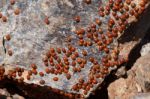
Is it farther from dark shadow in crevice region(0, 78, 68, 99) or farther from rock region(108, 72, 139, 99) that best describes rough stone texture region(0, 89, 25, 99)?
rock region(108, 72, 139, 99)

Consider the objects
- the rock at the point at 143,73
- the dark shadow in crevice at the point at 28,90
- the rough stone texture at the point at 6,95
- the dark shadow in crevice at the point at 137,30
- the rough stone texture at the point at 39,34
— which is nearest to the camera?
the rock at the point at 143,73

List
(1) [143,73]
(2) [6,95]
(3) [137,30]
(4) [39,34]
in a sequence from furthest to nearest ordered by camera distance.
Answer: (3) [137,30]
(2) [6,95]
(4) [39,34]
(1) [143,73]

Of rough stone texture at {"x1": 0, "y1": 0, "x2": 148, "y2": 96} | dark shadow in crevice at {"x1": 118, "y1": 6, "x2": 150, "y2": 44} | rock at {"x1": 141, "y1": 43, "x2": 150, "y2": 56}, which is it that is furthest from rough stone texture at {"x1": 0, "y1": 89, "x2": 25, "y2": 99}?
rock at {"x1": 141, "y1": 43, "x2": 150, "y2": 56}

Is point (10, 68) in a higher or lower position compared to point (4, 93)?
higher

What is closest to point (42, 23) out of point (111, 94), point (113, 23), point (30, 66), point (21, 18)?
point (21, 18)

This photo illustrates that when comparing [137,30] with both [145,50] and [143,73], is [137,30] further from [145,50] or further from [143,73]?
A: [143,73]

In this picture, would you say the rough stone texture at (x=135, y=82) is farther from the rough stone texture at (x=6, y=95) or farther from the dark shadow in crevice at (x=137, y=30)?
the rough stone texture at (x=6, y=95)

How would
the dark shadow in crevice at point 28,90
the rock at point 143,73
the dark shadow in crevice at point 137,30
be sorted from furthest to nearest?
the dark shadow in crevice at point 137,30
the dark shadow in crevice at point 28,90
the rock at point 143,73

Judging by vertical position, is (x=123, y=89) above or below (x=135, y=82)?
below

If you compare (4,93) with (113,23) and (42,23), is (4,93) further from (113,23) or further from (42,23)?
(113,23)

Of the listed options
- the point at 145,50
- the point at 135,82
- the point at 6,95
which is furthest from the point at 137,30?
A: the point at 6,95

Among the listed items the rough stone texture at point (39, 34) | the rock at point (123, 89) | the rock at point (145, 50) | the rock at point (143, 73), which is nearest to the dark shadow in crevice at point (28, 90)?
the rough stone texture at point (39, 34)
